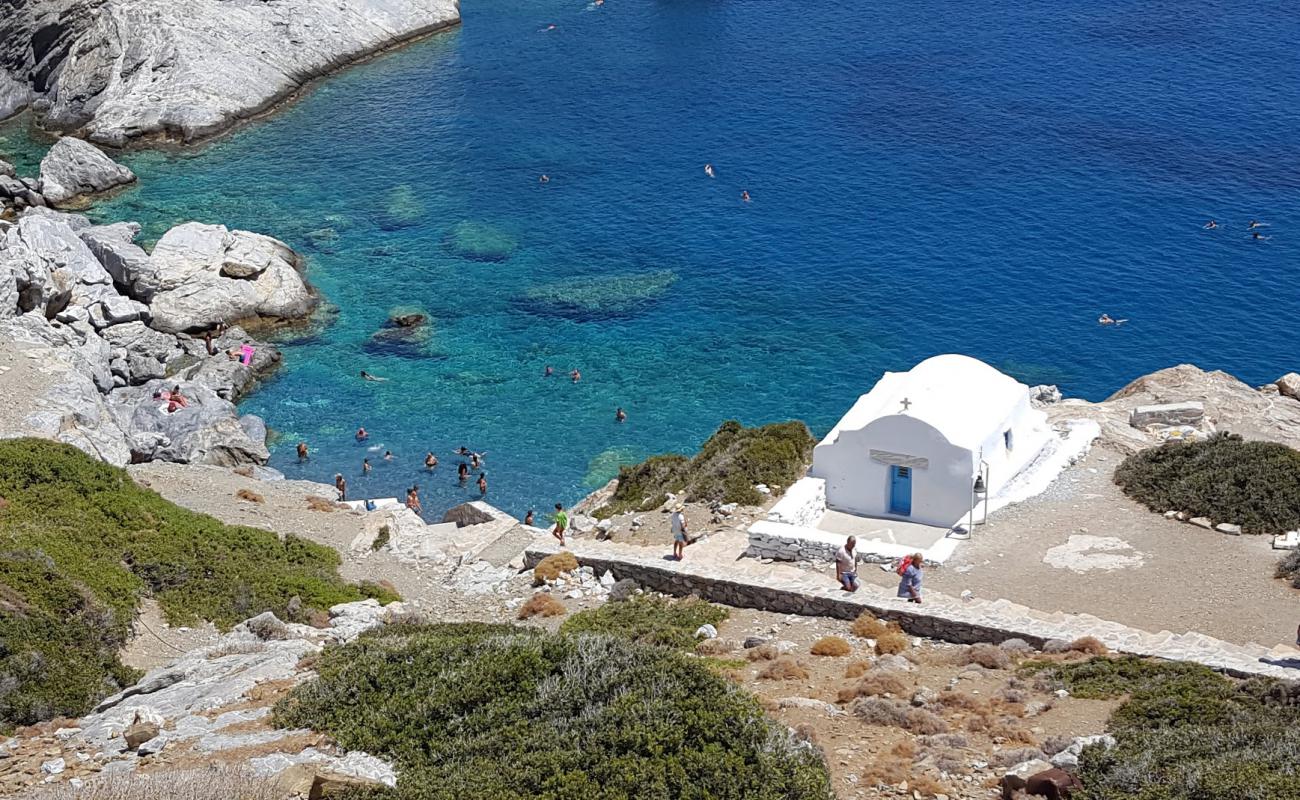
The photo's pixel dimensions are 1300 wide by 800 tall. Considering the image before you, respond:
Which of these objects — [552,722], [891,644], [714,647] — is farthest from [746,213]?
[552,722]

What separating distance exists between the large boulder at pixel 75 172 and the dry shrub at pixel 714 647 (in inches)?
2123

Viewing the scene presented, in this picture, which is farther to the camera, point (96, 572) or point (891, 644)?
point (96, 572)

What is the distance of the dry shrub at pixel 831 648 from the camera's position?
24000mm

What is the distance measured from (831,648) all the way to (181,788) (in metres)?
12.2

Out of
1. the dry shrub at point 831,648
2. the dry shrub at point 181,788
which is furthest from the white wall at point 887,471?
the dry shrub at point 181,788

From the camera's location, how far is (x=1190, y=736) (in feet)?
57.8

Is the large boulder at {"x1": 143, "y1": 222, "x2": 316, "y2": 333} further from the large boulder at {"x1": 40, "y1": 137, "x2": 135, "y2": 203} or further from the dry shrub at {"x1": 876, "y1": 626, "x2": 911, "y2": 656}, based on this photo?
the dry shrub at {"x1": 876, "y1": 626, "x2": 911, "y2": 656}

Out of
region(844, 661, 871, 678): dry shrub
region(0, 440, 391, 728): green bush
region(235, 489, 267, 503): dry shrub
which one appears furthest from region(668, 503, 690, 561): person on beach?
region(235, 489, 267, 503): dry shrub

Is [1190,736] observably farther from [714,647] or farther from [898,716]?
[714,647]

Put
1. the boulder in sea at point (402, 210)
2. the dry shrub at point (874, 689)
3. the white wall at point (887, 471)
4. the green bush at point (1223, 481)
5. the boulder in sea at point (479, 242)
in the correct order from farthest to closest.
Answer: the boulder in sea at point (402, 210), the boulder in sea at point (479, 242), the white wall at point (887, 471), the green bush at point (1223, 481), the dry shrub at point (874, 689)

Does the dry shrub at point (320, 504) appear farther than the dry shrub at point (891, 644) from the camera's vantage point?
Yes

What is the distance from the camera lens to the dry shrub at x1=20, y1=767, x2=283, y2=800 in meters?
15.5

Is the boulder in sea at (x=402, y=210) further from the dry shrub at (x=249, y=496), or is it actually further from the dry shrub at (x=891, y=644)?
the dry shrub at (x=891, y=644)

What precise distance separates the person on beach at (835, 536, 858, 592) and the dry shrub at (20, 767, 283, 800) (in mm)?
14210
